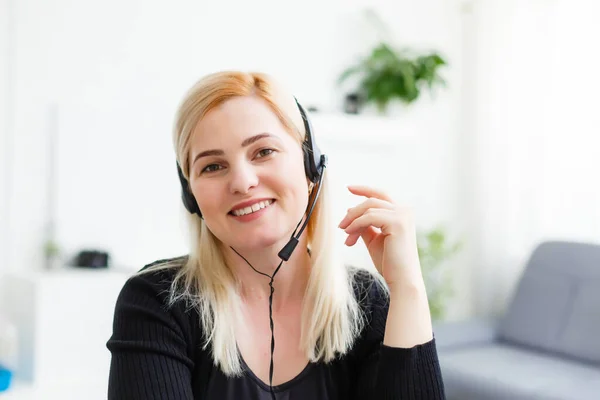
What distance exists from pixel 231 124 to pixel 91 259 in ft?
5.40

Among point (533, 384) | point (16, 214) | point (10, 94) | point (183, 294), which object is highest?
point (10, 94)

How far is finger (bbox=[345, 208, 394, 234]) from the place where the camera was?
104cm

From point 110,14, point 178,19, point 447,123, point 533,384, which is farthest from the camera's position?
point 447,123

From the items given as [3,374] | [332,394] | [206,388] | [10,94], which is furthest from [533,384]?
[10,94]

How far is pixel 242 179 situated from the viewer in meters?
0.96

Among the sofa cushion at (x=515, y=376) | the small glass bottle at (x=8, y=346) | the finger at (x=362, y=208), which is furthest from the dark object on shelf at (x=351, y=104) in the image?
the finger at (x=362, y=208)

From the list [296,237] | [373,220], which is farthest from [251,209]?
[373,220]

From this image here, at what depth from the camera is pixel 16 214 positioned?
7.88 feet

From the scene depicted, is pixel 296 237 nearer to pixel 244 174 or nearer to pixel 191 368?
pixel 244 174

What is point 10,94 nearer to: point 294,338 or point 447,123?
point 294,338

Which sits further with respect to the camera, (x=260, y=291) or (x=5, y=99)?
(x=5, y=99)

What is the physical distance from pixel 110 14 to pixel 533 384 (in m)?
2.12

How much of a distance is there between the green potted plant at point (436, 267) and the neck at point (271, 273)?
2.13m

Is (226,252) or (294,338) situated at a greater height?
(226,252)
